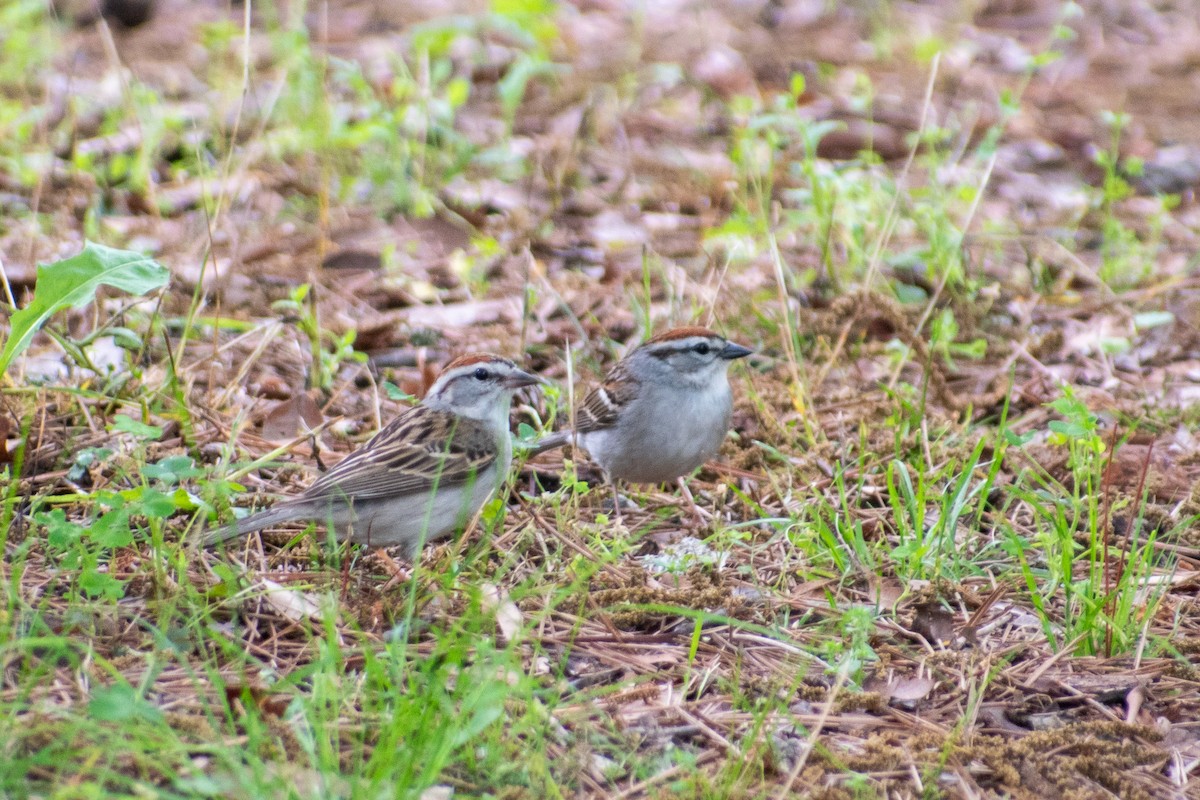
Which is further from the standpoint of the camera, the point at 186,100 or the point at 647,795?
the point at 186,100

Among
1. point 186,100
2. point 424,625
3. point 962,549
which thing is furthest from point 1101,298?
point 186,100

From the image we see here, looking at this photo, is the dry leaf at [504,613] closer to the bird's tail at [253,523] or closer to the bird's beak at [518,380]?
the bird's tail at [253,523]

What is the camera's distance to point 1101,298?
8.02 m

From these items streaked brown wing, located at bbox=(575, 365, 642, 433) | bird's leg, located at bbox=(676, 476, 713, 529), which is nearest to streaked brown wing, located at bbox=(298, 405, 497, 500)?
streaked brown wing, located at bbox=(575, 365, 642, 433)

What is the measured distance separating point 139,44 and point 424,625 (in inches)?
347

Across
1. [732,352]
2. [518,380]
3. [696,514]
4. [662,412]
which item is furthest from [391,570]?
[732,352]

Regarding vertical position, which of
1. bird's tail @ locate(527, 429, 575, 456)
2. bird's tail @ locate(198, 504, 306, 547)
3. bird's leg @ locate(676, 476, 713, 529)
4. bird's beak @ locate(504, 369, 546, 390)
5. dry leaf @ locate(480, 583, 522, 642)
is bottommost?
bird's leg @ locate(676, 476, 713, 529)

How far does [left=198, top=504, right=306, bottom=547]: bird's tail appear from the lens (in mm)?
4793

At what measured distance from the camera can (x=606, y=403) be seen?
21.2ft

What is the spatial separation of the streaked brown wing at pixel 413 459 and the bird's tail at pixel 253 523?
10 centimetres

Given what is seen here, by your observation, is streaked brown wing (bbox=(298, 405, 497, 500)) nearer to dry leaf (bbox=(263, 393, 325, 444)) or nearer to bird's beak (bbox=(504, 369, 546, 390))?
bird's beak (bbox=(504, 369, 546, 390))

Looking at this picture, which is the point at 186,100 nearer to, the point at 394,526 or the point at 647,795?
the point at 394,526

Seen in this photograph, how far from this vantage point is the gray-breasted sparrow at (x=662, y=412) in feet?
20.1

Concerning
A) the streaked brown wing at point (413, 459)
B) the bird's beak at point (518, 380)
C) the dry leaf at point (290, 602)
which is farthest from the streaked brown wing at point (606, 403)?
the dry leaf at point (290, 602)
